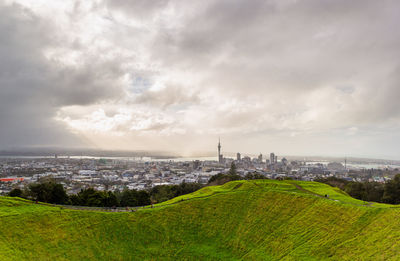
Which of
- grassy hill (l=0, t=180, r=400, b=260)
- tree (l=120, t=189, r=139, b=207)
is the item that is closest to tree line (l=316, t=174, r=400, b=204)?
grassy hill (l=0, t=180, r=400, b=260)

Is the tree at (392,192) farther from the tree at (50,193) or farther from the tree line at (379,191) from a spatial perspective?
the tree at (50,193)

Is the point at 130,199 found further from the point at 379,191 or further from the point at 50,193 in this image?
the point at 379,191

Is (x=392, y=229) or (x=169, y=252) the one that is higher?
(x=392, y=229)

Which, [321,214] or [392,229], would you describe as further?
[321,214]

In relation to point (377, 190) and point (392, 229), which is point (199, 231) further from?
point (377, 190)

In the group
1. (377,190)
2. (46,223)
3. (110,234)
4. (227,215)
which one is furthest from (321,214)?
(377,190)

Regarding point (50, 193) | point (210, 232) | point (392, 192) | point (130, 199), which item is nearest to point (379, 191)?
point (392, 192)

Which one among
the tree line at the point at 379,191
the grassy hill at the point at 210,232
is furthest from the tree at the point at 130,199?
the tree line at the point at 379,191

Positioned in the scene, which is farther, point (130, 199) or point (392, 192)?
point (392, 192)

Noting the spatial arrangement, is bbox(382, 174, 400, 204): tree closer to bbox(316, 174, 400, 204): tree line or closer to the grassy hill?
bbox(316, 174, 400, 204): tree line
